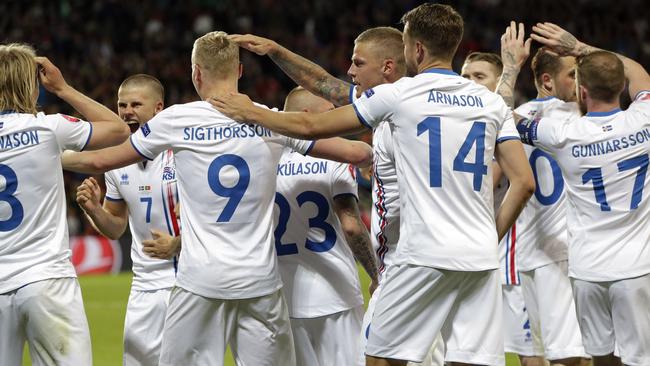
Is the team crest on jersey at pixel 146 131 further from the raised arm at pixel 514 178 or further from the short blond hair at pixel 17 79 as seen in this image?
the raised arm at pixel 514 178

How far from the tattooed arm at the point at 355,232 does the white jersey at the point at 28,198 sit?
1754 mm

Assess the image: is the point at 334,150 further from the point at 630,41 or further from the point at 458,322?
the point at 630,41

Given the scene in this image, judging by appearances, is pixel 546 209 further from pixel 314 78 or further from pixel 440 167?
pixel 440 167

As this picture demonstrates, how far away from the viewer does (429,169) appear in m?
5.19

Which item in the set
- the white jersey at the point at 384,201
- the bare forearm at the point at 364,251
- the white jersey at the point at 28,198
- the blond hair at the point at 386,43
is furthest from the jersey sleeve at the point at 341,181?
the white jersey at the point at 28,198

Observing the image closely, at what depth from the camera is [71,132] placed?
18.7 feet

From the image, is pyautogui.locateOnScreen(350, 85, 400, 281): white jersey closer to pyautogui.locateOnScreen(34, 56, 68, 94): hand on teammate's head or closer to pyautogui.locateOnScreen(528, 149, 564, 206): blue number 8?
pyautogui.locateOnScreen(528, 149, 564, 206): blue number 8

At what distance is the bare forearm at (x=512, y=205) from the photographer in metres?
5.29

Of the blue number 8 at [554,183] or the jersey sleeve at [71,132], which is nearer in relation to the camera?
the jersey sleeve at [71,132]

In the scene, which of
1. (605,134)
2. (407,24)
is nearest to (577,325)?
(605,134)

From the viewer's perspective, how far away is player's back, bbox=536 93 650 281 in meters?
6.15

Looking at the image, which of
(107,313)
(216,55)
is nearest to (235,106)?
(216,55)

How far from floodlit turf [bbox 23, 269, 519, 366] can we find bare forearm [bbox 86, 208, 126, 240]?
10.2ft

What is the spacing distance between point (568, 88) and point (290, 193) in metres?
2.33
